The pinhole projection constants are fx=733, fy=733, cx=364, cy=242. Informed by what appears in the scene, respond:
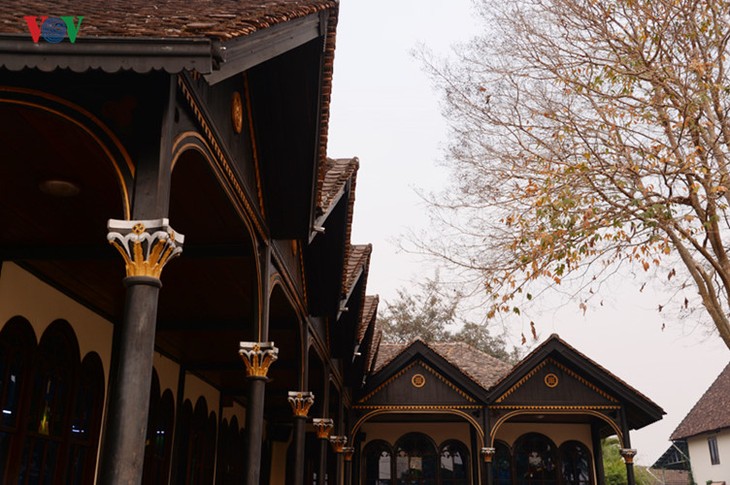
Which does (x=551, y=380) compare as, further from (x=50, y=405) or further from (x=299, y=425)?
(x=50, y=405)

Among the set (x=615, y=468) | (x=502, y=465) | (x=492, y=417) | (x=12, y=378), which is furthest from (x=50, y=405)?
(x=615, y=468)

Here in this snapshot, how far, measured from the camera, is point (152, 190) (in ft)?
16.2

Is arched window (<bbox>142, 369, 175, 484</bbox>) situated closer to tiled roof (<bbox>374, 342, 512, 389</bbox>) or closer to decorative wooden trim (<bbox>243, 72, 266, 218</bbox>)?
decorative wooden trim (<bbox>243, 72, 266, 218</bbox>)

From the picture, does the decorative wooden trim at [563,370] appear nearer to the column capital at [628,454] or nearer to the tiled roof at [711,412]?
the column capital at [628,454]

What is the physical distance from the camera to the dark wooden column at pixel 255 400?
809 centimetres

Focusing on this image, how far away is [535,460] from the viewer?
2456cm

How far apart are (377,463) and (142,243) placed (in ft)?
70.4

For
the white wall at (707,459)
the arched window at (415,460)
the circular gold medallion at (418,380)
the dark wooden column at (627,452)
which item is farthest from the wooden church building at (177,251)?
the white wall at (707,459)

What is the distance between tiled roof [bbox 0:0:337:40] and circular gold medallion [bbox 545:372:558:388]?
58.3 feet

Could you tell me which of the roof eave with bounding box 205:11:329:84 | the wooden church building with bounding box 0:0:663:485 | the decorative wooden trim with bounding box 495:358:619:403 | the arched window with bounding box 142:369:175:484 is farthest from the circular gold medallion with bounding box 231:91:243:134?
the decorative wooden trim with bounding box 495:358:619:403

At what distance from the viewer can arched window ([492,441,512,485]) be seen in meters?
24.4

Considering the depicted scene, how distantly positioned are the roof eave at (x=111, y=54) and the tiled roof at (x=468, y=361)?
18.7 metres

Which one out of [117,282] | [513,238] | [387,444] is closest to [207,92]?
[117,282]

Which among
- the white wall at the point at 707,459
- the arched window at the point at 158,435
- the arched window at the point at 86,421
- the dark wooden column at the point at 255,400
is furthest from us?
the white wall at the point at 707,459
